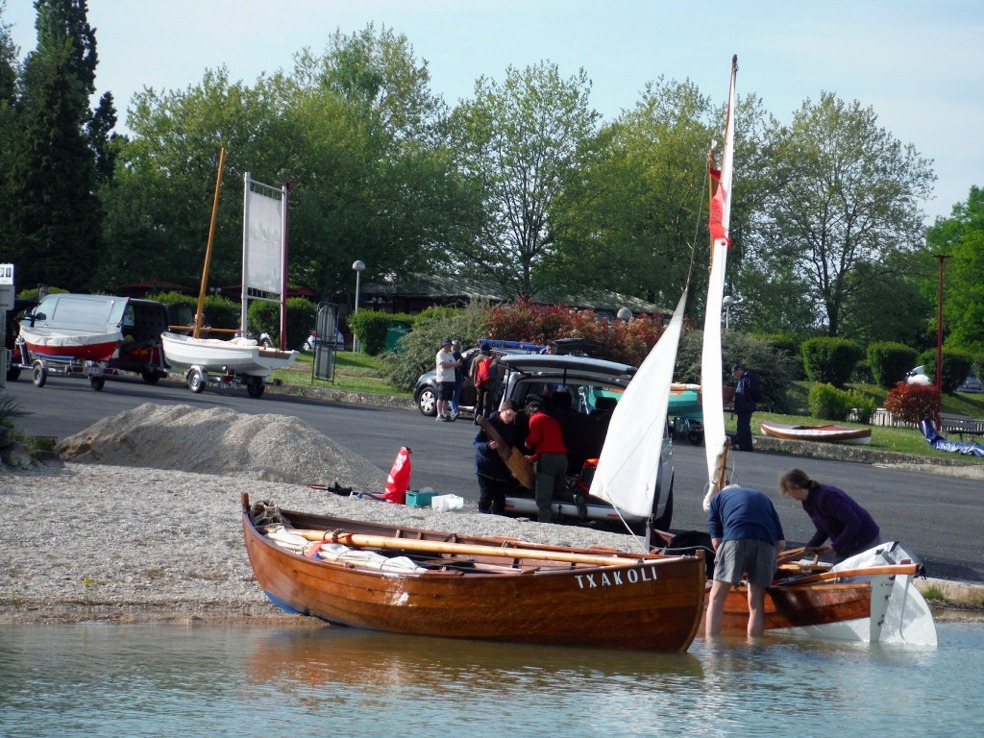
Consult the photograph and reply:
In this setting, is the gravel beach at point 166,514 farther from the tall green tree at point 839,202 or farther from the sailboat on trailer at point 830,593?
the tall green tree at point 839,202

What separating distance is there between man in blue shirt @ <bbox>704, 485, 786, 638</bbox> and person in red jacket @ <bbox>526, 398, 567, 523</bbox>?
142 inches

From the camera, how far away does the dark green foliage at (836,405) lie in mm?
34594

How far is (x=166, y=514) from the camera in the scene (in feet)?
41.9

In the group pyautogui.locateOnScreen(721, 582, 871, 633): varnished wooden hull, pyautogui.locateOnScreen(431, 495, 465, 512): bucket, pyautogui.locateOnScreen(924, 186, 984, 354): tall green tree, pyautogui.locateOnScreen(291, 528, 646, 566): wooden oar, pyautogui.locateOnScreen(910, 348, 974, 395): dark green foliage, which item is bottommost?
pyautogui.locateOnScreen(721, 582, 871, 633): varnished wooden hull

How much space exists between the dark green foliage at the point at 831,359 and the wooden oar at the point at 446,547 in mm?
38757

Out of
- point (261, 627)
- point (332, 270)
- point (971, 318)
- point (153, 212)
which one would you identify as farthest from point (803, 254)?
point (261, 627)

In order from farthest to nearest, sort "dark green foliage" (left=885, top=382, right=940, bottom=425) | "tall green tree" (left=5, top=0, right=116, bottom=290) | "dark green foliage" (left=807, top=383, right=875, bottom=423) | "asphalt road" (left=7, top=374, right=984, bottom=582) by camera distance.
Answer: "tall green tree" (left=5, top=0, right=116, bottom=290)
"dark green foliage" (left=807, top=383, right=875, bottom=423)
"dark green foliage" (left=885, top=382, right=940, bottom=425)
"asphalt road" (left=7, top=374, right=984, bottom=582)

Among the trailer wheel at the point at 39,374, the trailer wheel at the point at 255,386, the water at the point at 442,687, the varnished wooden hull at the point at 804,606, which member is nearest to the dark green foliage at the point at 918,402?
the trailer wheel at the point at 255,386

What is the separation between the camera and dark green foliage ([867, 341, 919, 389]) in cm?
5191

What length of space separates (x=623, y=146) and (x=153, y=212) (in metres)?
26.4

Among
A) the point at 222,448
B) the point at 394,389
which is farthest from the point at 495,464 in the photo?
the point at 394,389

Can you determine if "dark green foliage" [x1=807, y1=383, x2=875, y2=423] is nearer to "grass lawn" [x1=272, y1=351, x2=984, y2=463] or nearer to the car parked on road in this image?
"grass lawn" [x1=272, y1=351, x2=984, y2=463]

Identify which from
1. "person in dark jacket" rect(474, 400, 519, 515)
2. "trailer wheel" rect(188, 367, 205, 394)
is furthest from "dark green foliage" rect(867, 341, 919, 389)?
"person in dark jacket" rect(474, 400, 519, 515)

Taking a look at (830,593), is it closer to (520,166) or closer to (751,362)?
(751,362)
